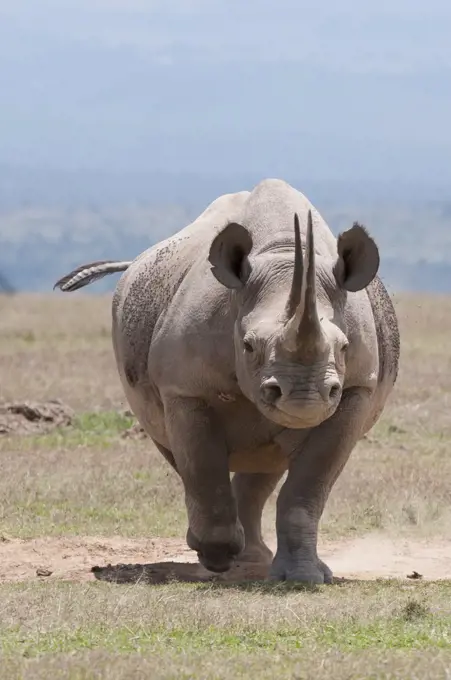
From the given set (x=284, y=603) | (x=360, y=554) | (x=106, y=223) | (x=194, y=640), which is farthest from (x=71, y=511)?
(x=106, y=223)

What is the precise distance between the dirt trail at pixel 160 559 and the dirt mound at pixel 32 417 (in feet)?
14.6

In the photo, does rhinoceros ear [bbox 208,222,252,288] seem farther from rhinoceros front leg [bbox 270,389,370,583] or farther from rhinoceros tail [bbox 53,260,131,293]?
rhinoceros tail [bbox 53,260,131,293]

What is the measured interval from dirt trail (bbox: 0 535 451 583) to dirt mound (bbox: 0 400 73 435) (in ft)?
14.6

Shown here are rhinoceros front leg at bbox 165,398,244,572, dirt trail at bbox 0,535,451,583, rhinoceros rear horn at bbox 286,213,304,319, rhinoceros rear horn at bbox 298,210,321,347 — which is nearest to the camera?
rhinoceros rear horn at bbox 298,210,321,347

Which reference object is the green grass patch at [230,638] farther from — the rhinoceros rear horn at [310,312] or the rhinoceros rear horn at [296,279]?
the rhinoceros rear horn at [296,279]

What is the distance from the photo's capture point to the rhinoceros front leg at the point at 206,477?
971 centimetres

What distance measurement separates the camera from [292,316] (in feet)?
28.0

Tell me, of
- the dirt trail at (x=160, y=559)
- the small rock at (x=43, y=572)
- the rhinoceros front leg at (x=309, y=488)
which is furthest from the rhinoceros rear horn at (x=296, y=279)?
the small rock at (x=43, y=572)

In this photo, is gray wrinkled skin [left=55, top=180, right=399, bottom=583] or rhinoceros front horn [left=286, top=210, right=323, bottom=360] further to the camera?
gray wrinkled skin [left=55, top=180, right=399, bottom=583]

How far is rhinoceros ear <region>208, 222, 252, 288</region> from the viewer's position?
9.24 m

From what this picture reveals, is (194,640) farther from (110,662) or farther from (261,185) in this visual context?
(261,185)

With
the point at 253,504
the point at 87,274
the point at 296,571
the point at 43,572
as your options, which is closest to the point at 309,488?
the point at 296,571

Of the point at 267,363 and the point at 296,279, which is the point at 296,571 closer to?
the point at 267,363

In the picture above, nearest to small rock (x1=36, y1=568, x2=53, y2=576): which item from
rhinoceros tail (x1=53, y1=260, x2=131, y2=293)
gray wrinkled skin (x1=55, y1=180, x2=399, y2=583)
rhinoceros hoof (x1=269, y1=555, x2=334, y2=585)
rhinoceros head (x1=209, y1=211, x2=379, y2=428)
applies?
gray wrinkled skin (x1=55, y1=180, x2=399, y2=583)
